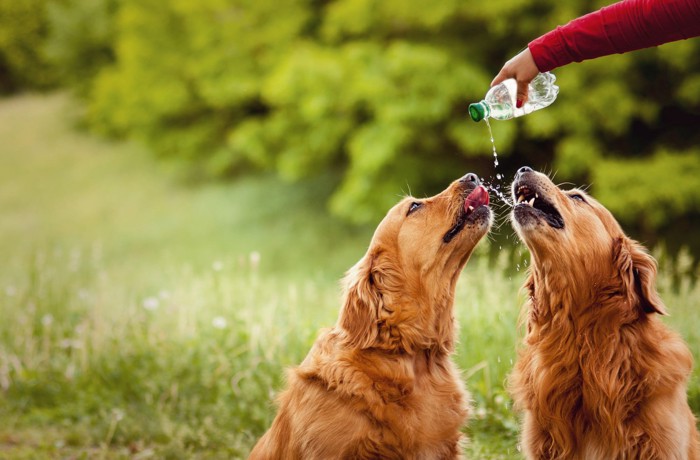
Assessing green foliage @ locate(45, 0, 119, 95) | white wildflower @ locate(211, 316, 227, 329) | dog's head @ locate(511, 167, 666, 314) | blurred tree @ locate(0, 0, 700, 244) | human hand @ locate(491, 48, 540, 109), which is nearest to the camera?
human hand @ locate(491, 48, 540, 109)

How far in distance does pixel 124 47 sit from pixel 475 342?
9574mm

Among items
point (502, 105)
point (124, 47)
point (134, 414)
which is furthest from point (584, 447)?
point (124, 47)

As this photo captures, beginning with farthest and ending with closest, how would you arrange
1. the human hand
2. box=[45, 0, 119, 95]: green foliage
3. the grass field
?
box=[45, 0, 119, 95]: green foliage
the grass field
the human hand

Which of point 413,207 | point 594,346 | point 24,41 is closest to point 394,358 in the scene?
point 413,207

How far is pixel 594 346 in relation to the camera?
10.2 ft

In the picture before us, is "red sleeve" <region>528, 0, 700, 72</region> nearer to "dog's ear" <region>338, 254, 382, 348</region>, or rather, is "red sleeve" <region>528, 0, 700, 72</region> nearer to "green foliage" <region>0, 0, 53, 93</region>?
"dog's ear" <region>338, 254, 382, 348</region>

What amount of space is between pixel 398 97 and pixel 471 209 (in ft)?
20.6

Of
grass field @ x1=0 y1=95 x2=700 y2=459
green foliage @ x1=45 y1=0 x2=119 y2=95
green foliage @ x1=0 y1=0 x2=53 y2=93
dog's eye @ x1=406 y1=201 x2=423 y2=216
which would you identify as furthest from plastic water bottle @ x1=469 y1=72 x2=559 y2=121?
green foliage @ x1=0 y1=0 x2=53 y2=93

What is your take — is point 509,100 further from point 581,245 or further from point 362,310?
point 362,310

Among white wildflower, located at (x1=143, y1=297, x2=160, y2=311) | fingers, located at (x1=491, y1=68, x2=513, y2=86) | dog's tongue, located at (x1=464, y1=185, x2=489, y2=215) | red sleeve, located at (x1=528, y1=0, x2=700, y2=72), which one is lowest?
white wildflower, located at (x1=143, y1=297, x2=160, y2=311)

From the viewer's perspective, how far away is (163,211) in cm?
1502

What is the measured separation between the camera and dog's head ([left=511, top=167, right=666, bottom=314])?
9.93 ft

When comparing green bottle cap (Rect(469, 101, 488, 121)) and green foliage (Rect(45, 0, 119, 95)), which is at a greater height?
green foliage (Rect(45, 0, 119, 95))

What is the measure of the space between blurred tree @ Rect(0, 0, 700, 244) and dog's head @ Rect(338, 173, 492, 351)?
5.81m
